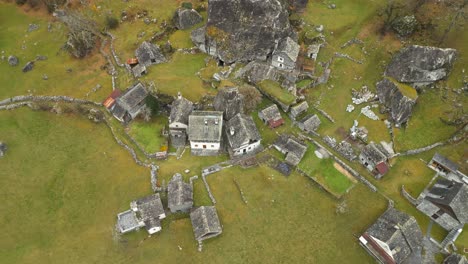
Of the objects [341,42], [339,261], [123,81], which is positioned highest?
[341,42]

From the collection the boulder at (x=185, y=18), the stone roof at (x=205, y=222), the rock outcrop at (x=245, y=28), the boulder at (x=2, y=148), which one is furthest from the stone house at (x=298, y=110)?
the boulder at (x=2, y=148)

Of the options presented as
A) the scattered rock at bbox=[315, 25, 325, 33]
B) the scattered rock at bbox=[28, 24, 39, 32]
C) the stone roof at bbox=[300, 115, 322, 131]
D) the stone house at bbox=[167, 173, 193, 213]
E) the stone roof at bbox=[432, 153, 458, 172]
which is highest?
the scattered rock at bbox=[315, 25, 325, 33]

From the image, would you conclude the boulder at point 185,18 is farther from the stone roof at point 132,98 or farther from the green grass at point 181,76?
the stone roof at point 132,98

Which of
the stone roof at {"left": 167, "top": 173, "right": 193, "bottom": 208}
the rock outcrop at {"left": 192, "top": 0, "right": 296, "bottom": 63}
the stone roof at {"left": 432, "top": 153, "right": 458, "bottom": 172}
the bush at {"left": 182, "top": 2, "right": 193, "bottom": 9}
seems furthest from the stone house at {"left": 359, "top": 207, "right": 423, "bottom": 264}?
the bush at {"left": 182, "top": 2, "right": 193, "bottom": 9}

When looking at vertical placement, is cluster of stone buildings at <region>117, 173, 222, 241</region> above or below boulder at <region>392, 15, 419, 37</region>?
below

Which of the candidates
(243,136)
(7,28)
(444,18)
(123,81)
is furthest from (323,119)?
(7,28)

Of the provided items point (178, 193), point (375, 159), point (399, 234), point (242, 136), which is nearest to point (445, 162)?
point (375, 159)

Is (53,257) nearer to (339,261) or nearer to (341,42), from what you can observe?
(339,261)

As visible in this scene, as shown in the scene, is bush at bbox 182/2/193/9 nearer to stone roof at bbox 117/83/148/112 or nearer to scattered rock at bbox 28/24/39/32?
stone roof at bbox 117/83/148/112
